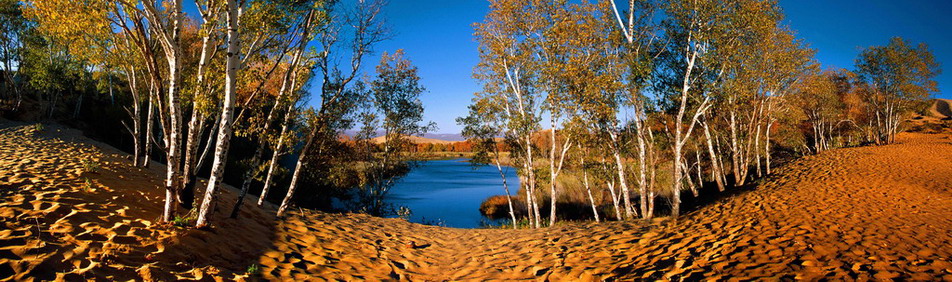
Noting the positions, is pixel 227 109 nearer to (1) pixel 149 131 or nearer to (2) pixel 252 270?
(2) pixel 252 270

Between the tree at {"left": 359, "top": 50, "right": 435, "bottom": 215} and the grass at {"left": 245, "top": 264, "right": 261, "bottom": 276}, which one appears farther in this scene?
the tree at {"left": 359, "top": 50, "right": 435, "bottom": 215}

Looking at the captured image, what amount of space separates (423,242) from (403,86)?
1595 cm

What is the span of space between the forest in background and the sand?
Answer: 1228 mm

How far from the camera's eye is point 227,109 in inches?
265

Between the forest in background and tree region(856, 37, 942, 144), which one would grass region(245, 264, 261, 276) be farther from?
tree region(856, 37, 942, 144)

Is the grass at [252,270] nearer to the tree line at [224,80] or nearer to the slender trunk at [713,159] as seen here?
the tree line at [224,80]

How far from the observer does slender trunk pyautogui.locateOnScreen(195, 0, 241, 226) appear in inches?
260

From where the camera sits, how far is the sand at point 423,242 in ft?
16.8

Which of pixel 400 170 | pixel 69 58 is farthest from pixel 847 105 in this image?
pixel 69 58

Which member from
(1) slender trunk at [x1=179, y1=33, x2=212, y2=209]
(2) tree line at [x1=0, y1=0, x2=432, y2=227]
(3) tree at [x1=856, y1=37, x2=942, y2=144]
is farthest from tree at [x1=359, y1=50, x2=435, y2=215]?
(3) tree at [x1=856, y1=37, x2=942, y2=144]

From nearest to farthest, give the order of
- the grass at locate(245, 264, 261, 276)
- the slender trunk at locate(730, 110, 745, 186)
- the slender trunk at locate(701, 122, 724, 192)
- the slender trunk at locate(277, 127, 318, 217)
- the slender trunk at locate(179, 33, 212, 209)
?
1. the grass at locate(245, 264, 261, 276)
2. the slender trunk at locate(179, 33, 212, 209)
3. the slender trunk at locate(277, 127, 318, 217)
4. the slender trunk at locate(701, 122, 724, 192)
5. the slender trunk at locate(730, 110, 745, 186)

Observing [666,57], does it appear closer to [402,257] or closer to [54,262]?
[402,257]

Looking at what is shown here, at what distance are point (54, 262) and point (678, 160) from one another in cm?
1677

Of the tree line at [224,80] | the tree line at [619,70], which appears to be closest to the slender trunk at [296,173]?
the tree line at [224,80]
